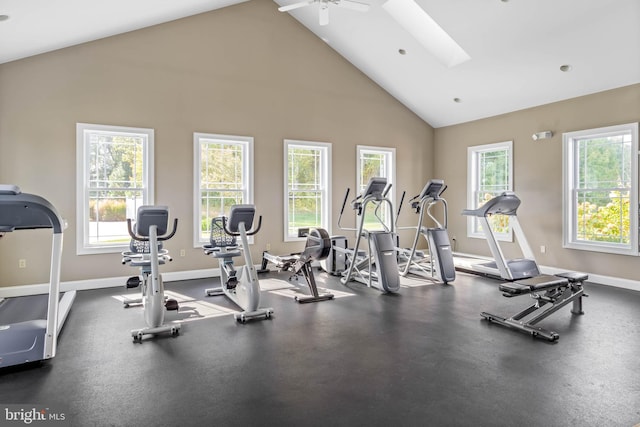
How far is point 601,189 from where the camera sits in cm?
612

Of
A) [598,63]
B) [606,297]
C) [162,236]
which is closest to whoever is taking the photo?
[162,236]

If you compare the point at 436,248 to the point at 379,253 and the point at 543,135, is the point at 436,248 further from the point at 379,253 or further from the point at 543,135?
the point at 543,135

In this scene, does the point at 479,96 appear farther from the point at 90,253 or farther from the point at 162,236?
the point at 90,253

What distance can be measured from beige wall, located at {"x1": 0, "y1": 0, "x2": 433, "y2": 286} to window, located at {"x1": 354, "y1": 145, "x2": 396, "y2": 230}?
0.58ft

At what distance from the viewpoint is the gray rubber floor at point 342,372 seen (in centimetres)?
241

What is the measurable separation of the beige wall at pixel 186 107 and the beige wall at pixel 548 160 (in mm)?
1983

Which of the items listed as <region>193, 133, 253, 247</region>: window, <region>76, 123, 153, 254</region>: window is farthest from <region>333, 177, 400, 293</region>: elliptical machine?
<region>76, 123, 153, 254</region>: window

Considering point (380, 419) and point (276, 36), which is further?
point (276, 36)

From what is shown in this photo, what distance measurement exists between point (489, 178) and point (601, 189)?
2.13 meters

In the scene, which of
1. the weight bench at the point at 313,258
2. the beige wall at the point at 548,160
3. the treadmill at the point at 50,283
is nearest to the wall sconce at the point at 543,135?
the beige wall at the point at 548,160

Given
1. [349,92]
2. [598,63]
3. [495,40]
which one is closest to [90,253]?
[349,92]

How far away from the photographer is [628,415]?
7.79 feet

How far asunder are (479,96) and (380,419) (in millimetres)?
6711

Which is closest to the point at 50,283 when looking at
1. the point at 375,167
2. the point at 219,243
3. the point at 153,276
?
the point at 153,276
